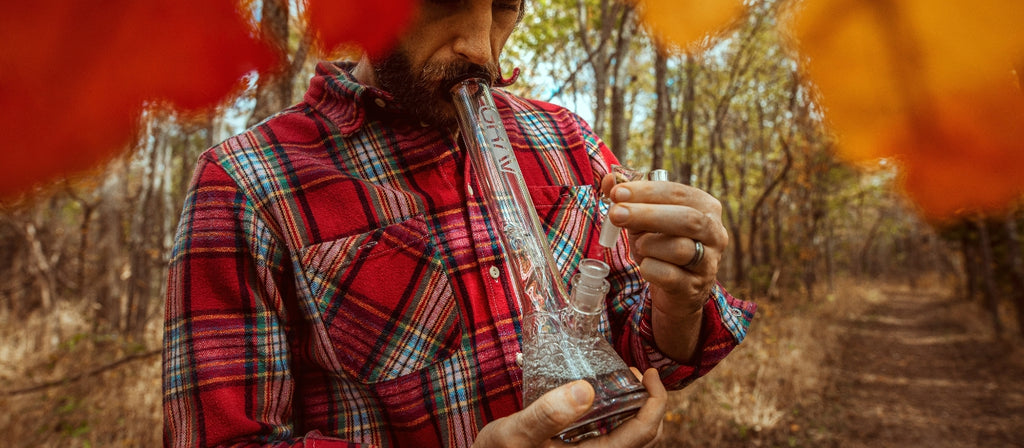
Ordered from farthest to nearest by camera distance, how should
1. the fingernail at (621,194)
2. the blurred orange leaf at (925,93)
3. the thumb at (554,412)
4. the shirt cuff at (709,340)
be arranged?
1. the shirt cuff at (709,340)
2. the fingernail at (621,194)
3. the thumb at (554,412)
4. the blurred orange leaf at (925,93)

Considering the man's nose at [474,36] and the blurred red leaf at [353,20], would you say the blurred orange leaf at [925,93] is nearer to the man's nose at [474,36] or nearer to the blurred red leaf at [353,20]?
the blurred red leaf at [353,20]

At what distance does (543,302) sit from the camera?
97cm

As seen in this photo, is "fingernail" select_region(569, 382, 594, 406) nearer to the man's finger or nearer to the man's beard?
the man's finger

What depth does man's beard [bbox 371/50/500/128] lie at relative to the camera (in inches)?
38.5

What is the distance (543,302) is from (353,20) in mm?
737

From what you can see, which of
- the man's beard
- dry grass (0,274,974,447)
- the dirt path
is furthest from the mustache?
the dirt path

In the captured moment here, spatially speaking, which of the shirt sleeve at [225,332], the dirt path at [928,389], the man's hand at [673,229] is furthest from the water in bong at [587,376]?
the dirt path at [928,389]

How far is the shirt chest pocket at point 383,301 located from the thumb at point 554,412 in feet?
1.43

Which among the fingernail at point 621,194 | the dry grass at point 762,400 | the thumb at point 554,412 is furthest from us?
the dry grass at point 762,400

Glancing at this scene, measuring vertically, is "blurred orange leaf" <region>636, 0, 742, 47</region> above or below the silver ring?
above

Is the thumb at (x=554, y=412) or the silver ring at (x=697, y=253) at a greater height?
the silver ring at (x=697, y=253)

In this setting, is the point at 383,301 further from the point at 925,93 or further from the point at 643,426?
the point at 925,93

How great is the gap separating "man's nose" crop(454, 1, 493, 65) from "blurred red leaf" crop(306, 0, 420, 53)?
61 centimetres

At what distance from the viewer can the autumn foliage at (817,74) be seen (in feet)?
0.68
